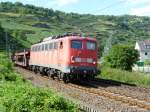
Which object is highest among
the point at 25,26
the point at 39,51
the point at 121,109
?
the point at 25,26

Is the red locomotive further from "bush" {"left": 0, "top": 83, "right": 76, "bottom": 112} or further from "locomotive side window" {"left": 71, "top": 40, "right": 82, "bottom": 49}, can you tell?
"bush" {"left": 0, "top": 83, "right": 76, "bottom": 112}

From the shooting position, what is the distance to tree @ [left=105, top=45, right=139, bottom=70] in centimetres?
7000

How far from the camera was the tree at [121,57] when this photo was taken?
70.0 meters

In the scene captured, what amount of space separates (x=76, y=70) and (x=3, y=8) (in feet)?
532

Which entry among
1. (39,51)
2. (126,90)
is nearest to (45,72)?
(39,51)

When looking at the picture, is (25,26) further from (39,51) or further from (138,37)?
(39,51)

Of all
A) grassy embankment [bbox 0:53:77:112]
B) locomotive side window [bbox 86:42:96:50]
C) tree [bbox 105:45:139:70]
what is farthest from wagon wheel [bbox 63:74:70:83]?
tree [bbox 105:45:139:70]

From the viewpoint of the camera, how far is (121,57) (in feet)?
237

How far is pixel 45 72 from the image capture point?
4006cm

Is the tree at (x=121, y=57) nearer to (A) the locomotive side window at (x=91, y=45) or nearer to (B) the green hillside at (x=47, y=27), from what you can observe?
(A) the locomotive side window at (x=91, y=45)

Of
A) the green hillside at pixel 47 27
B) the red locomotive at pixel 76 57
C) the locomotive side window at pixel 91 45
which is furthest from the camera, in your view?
the green hillside at pixel 47 27

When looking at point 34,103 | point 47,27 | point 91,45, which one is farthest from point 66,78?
point 47,27

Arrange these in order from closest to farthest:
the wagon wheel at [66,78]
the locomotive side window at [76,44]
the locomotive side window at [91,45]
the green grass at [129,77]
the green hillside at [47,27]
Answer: the locomotive side window at [76,44], the locomotive side window at [91,45], the wagon wheel at [66,78], the green grass at [129,77], the green hillside at [47,27]

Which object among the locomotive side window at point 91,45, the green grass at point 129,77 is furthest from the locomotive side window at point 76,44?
the green grass at point 129,77
